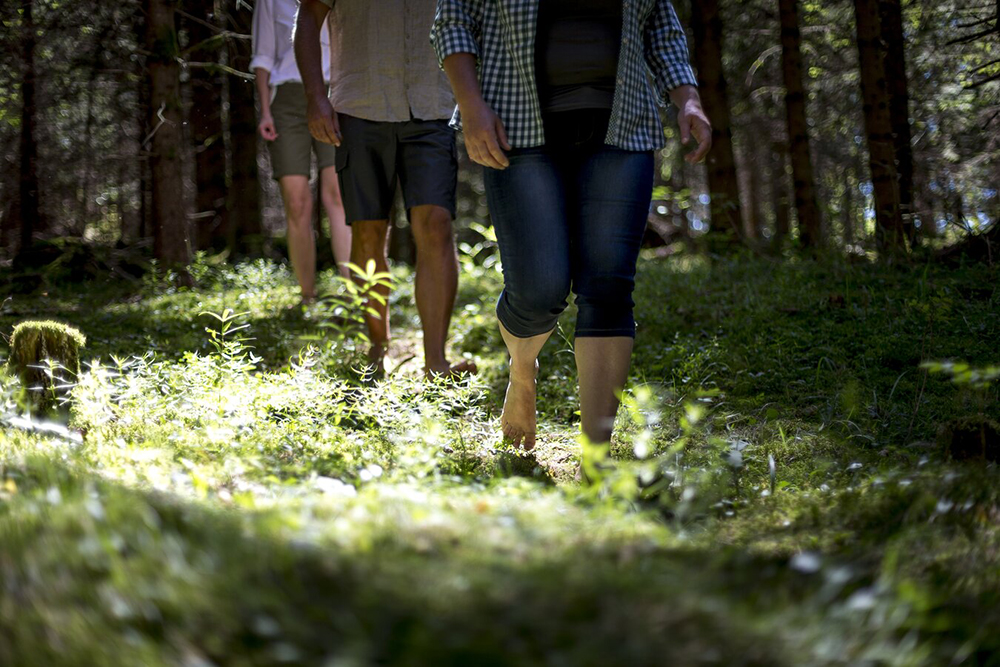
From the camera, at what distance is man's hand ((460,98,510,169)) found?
308 centimetres

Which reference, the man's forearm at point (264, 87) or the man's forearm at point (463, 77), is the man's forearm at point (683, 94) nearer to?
the man's forearm at point (463, 77)

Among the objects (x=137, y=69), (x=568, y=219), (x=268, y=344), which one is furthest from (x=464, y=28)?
(x=137, y=69)

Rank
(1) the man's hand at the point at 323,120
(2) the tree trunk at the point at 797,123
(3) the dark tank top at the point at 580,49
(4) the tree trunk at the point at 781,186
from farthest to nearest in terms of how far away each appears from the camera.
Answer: (4) the tree trunk at the point at 781,186 < (2) the tree trunk at the point at 797,123 < (1) the man's hand at the point at 323,120 < (3) the dark tank top at the point at 580,49

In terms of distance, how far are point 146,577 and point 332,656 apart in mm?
379

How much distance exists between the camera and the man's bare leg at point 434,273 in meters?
4.61

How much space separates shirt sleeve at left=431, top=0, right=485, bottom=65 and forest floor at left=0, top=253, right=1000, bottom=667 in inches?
52.8

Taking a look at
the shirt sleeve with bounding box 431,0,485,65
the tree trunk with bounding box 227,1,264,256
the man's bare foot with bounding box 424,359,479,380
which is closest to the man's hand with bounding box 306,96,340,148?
the man's bare foot with bounding box 424,359,479,380

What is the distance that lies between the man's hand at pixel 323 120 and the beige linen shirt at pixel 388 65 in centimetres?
11

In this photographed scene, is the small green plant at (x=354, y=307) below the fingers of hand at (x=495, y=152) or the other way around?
below

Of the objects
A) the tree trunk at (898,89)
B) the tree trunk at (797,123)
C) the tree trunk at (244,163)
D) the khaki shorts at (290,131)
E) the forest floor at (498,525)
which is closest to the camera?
the forest floor at (498,525)

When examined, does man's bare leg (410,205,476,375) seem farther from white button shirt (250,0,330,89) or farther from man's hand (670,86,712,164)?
white button shirt (250,0,330,89)

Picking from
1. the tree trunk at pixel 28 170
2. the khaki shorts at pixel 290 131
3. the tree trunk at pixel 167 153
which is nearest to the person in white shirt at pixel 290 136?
the khaki shorts at pixel 290 131

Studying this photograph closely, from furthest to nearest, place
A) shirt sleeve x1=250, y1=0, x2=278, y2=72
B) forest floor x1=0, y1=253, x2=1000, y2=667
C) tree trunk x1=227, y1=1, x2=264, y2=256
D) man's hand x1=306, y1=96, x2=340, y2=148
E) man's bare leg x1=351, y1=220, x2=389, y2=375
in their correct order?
tree trunk x1=227, y1=1, x2=264, y2=256, shirt sleeve x1=250, y1=0, x2=278, y2=72, man's bare leg x1=351, y1=220, x2=389, y2=375, man's hand x1=306, y1=96, x2=340, y2=148, forest floor x1=0, y1=253, x2=1000, y2=667

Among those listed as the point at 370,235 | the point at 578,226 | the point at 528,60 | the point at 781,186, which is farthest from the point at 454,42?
the point at 781,186
